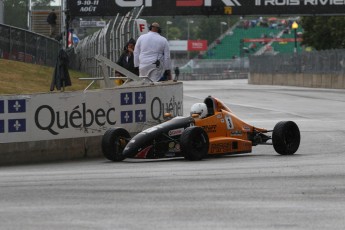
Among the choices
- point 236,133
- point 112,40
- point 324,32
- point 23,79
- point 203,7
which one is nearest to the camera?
point 236,133

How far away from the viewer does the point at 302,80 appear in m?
64.9

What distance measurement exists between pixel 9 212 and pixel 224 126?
20.6 ft

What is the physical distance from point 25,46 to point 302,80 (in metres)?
27.2

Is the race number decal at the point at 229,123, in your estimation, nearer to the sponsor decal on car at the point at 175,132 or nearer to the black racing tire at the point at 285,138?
the black racing tire at the point at 285,138

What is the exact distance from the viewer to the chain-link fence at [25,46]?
37.5 meters

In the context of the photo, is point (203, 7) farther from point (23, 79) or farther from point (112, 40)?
point (112, 40)

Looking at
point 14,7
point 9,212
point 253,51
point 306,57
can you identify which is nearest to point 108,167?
point 9,212

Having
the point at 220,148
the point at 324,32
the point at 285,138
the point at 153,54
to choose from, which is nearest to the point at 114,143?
the point at 220,148

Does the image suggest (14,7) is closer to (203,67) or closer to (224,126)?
(203,67)

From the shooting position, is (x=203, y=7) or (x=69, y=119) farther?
(x=203, y=7)

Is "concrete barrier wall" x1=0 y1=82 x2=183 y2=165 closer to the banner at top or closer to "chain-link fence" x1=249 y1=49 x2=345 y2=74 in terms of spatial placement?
the banner at top

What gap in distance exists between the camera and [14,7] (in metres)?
118

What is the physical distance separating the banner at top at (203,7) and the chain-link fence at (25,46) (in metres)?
5.39

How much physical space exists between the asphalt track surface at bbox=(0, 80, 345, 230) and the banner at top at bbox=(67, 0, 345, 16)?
37853 mm
